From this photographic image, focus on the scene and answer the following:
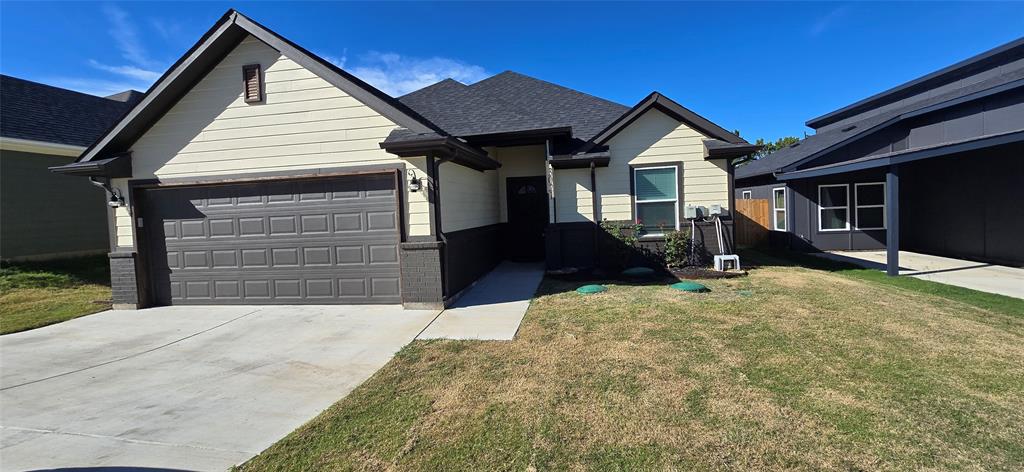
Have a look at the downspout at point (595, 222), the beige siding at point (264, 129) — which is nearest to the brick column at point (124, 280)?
the beige siding at point (264, 129)

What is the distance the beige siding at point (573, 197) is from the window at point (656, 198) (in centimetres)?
109

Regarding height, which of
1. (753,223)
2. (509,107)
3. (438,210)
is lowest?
(753,223)

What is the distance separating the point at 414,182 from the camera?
23.8 feet

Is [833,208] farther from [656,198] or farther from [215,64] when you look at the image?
[215,64]

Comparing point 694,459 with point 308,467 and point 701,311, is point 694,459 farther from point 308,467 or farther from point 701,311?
point 701,311

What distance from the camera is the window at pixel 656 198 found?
10.3m

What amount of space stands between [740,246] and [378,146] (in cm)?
1334

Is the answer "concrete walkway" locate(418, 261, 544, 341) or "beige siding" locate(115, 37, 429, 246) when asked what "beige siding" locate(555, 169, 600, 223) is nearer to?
"concrete walkway" locate(418, 261, 544, 341)

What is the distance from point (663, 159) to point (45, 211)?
51.8ft

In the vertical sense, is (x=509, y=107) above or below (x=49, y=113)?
below

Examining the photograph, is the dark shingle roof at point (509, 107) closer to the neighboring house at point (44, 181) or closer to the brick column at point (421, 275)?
the brick column at point (421, 275)

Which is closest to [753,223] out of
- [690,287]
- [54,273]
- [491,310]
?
[690,287]

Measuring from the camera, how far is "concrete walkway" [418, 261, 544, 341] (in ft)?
19.5

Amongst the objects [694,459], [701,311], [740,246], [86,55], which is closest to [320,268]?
[701,311]
